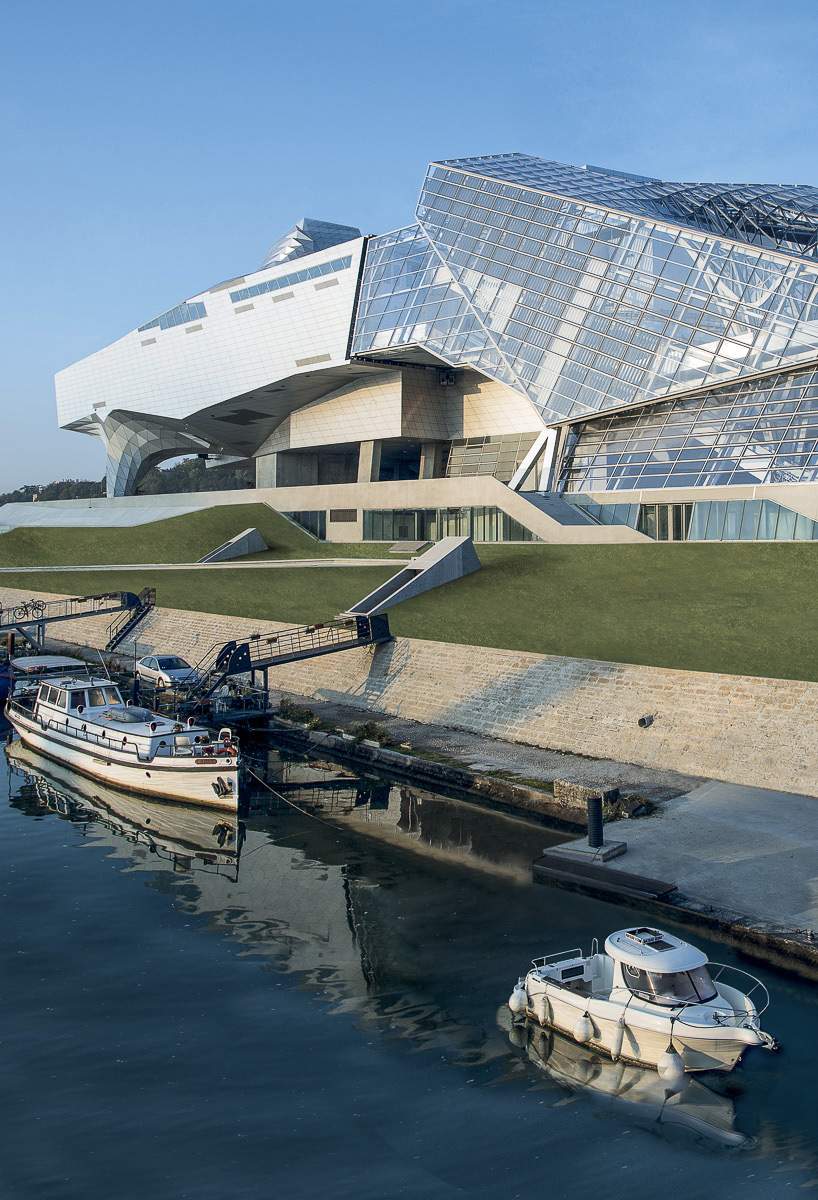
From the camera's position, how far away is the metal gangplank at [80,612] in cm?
4675

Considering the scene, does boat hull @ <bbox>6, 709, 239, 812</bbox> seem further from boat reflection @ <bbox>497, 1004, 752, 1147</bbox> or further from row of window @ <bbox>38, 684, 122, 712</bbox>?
boat reflection @ <bbox>497, 1004, 752, 1147</bbox>

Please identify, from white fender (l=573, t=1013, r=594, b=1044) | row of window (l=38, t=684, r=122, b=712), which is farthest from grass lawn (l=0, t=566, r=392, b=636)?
white fender (l=573, t=1013, r=594, b=1044)

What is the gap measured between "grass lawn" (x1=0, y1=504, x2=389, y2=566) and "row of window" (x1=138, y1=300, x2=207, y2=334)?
18.1m

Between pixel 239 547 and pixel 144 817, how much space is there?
1523 inches

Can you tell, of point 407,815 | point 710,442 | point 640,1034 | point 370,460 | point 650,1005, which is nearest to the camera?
point 640,1034

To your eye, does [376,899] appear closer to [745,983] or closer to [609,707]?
[745,983]

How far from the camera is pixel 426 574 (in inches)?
1693

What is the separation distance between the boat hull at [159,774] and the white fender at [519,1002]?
1224cm

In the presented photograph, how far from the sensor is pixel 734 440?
51.5 meters

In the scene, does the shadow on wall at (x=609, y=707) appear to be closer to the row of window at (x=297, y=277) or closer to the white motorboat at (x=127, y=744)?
the white motorboat at (x=127, y=744)

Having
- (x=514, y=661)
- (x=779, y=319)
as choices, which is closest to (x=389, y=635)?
(x=514, y=661)

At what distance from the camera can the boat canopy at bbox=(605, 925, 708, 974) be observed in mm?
13766

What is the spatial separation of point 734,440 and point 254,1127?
45963 millimetres

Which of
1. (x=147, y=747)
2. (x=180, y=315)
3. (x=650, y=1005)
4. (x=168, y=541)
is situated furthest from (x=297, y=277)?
(x=650, y=1005)
